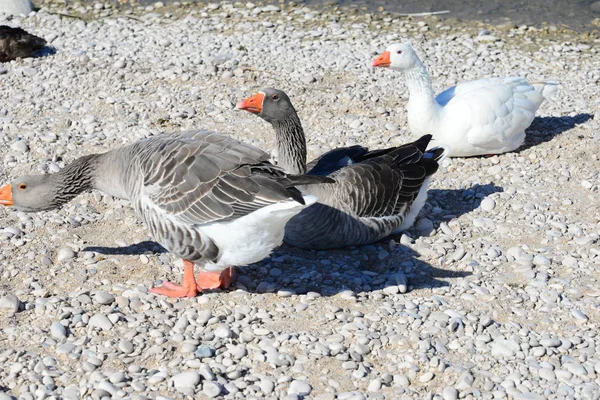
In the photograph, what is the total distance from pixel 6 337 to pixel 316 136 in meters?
3.89

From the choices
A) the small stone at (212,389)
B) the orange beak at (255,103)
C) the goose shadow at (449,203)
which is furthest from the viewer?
the goose shadow at (449,203)

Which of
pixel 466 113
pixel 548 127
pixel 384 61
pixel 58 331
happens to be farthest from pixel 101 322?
pixel 548 127

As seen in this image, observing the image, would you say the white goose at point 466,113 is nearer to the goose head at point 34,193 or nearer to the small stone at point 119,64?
the small stone at point 119,64

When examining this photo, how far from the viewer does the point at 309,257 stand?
6.09 meters

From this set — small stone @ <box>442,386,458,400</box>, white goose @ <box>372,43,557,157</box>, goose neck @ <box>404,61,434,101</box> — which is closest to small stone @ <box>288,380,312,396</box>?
small stone @ <box>442,386,458,400</box>

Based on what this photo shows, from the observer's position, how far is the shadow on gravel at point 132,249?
19.5 ft

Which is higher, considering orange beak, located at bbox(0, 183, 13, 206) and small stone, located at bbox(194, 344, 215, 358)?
orange beak, located at bbox(0, 183, 13, 206)

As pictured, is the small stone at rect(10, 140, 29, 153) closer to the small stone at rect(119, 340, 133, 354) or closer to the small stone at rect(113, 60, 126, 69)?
the small stone at rect(113, 60, 126, 69)

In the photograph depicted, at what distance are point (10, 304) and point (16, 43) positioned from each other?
4966 mm

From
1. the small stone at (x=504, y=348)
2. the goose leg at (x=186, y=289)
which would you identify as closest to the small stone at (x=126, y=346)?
the goose leg at (x=186, y=289)

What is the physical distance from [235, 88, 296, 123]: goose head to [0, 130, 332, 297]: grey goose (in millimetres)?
644

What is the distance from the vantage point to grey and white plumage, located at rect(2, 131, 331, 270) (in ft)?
16.1

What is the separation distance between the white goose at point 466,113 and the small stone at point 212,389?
12.4 ft

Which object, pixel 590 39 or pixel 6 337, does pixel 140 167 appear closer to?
pixel 6 337
